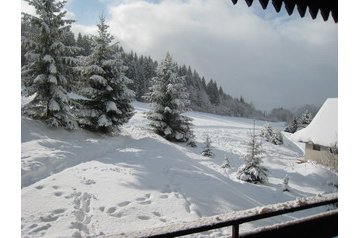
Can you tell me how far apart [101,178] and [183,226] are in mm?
6162

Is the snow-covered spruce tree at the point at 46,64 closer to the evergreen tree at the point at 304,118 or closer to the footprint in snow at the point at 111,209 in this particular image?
the footprint in snow at the point at 111,209

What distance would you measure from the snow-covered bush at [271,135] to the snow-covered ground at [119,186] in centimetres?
739

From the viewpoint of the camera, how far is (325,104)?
16578 millimetres

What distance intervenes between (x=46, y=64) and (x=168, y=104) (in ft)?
21.3

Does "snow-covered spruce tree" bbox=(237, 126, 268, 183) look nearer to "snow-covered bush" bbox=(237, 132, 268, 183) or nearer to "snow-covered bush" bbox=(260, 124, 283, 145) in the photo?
"snow-covered bush" bbox=(237, 132, 268, 183)

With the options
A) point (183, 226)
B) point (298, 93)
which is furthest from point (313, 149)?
point (183, 226)

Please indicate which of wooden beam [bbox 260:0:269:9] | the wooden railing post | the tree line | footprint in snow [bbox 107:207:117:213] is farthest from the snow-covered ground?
wooden beam [bbox 260:0:269:9]

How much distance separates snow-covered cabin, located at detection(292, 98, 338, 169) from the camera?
13.0m

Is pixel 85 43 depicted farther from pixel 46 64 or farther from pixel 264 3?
pixel 264 3

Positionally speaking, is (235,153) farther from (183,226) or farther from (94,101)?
(183,226)

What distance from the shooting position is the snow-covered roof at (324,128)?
13555 millimetres

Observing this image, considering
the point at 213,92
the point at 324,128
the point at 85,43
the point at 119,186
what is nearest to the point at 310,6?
the point at 119,186

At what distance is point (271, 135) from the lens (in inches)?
826

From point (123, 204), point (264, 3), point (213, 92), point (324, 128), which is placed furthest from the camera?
point (213, 92)
